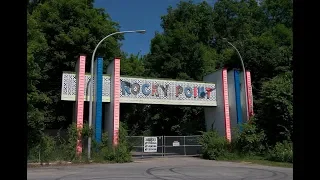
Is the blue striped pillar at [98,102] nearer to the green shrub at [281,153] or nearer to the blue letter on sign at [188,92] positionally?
the blue letter on sign at [188,92]

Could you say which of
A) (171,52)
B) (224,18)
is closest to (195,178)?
(171,52)

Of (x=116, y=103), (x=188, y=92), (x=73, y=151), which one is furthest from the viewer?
(x=188, y=92)

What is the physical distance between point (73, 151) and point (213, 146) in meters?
10.2

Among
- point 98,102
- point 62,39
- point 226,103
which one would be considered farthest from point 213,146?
point 62,39

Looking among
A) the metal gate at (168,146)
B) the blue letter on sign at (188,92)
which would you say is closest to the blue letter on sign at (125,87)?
the metal gate at (168,146)

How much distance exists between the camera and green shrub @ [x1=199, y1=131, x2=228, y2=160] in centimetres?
2983

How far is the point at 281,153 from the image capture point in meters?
26.9

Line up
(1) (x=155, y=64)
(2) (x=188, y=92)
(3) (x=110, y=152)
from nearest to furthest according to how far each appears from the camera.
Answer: (3) (x=110, y=152) → (2) (x=188, y=92) → (1) (x=155, y=64)

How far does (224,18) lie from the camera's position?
65.4 m

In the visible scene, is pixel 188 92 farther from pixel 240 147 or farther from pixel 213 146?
pixel 240 147

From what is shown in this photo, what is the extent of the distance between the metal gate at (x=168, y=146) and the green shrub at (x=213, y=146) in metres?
1.28
